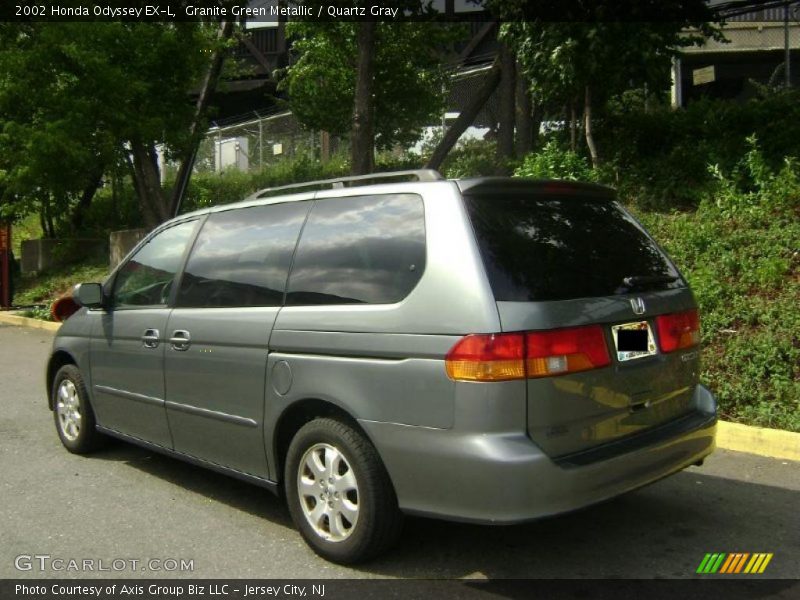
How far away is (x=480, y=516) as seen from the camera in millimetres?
3289

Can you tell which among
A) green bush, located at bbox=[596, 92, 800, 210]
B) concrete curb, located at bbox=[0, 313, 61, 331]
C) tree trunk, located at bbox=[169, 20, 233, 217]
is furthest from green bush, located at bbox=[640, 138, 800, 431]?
concrete curb, located at bbox=[0, 313, 61, 331]

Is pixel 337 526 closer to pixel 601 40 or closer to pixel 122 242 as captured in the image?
pixel 601 40

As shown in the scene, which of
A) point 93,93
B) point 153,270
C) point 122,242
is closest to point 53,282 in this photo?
point 122,242

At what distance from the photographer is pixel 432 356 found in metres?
3.38

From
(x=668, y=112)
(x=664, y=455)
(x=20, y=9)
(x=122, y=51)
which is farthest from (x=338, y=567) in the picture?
(x=20, y=9)

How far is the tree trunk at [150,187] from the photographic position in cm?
1670

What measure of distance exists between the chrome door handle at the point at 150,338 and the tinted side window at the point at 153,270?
19 centimetres

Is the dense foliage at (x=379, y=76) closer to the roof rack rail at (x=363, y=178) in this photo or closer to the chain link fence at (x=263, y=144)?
the chain link fence at (x=263, y=144)

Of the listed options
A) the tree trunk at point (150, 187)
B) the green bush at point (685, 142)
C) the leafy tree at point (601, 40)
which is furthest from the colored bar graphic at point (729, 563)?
the tree trunk at point (150, 187)

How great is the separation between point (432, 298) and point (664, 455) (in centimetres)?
133

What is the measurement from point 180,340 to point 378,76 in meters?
11.0

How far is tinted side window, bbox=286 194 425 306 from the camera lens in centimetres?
367

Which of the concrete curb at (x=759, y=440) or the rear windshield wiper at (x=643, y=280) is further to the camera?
the concrete curb at (x=759, y=440)

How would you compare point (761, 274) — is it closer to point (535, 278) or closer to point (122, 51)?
point (535, 278)
